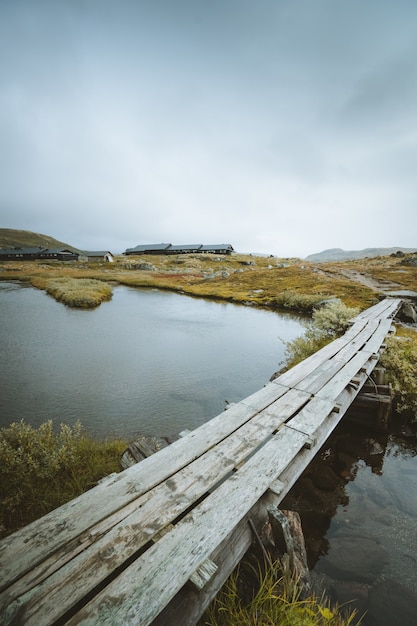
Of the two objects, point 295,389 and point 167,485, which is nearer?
point 167,485

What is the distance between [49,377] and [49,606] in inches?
420

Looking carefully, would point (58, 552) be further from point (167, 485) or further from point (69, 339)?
point (69, 339)

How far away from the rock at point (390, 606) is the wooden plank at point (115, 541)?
2779 millimetres

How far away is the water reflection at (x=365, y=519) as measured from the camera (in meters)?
4.10

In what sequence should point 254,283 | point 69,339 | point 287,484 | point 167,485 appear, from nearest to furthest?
point 167,485, point 287,484, point 69,339, point 254,283

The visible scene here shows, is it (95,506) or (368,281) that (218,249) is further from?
(95,506)

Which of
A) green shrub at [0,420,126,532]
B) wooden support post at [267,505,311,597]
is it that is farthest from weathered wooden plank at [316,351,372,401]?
green shrub at [0,420,126,532]

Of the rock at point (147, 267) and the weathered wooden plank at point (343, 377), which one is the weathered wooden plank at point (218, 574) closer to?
the weathered wooden plank at point (343, 377)

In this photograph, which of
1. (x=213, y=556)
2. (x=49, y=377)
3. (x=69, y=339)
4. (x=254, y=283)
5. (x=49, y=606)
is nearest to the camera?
(x=49, y=606)

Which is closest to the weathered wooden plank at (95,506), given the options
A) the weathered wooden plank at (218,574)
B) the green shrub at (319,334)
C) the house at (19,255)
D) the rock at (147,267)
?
the weathered wooden plank at (218,574)

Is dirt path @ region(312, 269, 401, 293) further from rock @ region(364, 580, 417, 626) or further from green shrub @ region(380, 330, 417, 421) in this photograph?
rock @ region(364, 580, 417, 626)

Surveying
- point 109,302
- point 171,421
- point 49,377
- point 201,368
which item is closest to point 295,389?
point 171,421

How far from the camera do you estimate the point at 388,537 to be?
496 cm

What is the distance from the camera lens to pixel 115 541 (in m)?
2.78
